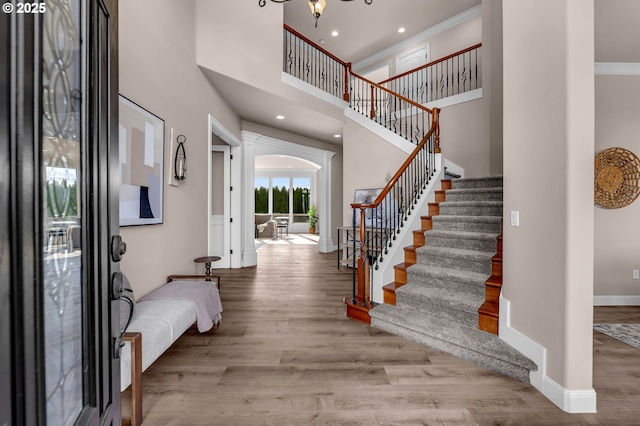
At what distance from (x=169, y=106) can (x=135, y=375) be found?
2549 millimetres

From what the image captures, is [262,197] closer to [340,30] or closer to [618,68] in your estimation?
[340,30]

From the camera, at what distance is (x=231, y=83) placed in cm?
411

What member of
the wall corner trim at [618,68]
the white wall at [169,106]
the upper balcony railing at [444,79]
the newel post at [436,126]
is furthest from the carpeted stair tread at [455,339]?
the upper balcony railing at [444,79]

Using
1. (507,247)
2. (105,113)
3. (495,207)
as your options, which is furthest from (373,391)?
(495,207)

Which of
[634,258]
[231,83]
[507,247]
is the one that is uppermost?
[231,83]

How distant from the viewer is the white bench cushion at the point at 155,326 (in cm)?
160

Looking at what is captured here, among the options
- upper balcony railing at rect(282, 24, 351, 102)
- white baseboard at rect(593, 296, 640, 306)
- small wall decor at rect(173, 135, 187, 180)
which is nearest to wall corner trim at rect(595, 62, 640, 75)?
white baseboard at rect(593, 296, 640, 306)

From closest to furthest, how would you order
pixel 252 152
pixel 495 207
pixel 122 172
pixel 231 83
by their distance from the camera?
pixel 122 172, pixel 495 207, pixel 231 83, pixel 252 152

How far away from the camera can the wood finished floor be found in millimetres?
1730

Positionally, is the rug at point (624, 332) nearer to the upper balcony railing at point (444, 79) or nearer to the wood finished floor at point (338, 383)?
the wood finished floor at point (338, 383)

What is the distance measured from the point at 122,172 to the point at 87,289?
5.60ft

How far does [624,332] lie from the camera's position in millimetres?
2855

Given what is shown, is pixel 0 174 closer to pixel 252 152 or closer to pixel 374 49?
pixel 252 152

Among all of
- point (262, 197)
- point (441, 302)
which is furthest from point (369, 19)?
point (262, 197)
